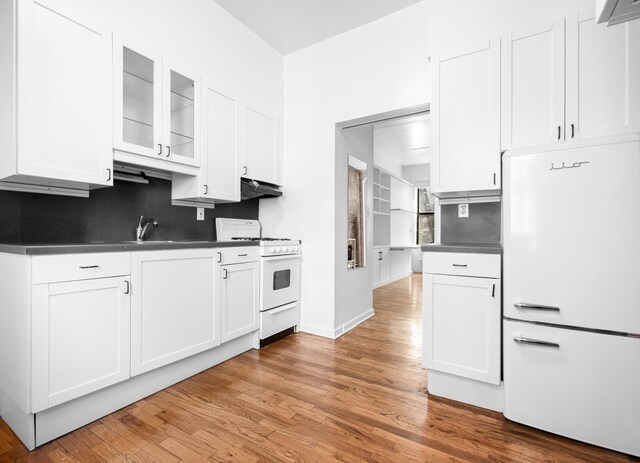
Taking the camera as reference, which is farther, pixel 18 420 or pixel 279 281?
pixel 279 281

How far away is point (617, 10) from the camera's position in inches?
43.5

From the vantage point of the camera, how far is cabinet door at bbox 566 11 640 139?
1.72m

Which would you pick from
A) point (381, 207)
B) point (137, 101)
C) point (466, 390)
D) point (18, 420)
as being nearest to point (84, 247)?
point (18, 420)

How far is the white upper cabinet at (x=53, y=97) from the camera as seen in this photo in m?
1.62

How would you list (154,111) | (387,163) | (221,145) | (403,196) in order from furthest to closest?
(403,196) < (387,163) < (221,145) < (154,111)

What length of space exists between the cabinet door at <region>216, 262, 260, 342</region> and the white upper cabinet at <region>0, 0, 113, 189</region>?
1082mm

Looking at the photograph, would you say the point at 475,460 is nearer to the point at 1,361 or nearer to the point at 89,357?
the point at 89,357

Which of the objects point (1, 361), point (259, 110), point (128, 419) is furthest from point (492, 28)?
point (1, 361)

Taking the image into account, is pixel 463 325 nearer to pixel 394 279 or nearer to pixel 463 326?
pixel 463 326

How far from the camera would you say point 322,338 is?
315 cm

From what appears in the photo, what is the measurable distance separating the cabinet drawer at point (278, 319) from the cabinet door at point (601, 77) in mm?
2604

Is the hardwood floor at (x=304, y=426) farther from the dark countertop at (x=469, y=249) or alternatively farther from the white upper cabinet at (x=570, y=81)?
the white upper cabinet at (x=570, y=81)

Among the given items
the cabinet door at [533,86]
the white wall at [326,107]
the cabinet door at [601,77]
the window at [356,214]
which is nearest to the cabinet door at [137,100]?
the white wall at [326,107]

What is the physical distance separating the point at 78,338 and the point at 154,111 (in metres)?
1.55
